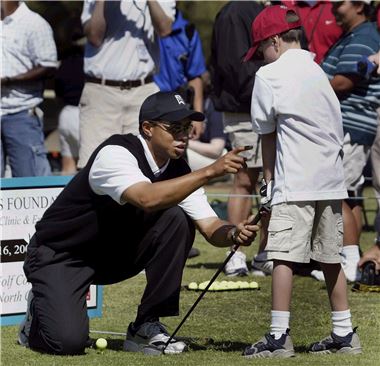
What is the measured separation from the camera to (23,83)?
995 cm

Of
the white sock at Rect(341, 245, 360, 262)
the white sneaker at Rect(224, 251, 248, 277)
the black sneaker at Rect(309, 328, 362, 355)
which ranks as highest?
the black sneaker at Rect(309, 328, 362, 355)

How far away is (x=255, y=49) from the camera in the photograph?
21.8 feet

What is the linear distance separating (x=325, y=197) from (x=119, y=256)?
1273 millimetres

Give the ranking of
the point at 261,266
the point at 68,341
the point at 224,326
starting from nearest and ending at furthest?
the point at 68,341
the point at 224,326
the point at 261,266

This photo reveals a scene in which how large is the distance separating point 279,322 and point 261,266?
2.94 metres

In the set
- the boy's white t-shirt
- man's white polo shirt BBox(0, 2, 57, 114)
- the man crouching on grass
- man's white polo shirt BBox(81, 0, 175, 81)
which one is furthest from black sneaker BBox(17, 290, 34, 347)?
man's white polo shirt BBox(0, 2, 57, 114)

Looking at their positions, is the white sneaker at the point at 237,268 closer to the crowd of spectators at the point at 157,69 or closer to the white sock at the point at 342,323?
the crowd of spectators at the point at 157,69

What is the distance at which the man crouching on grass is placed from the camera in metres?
6.27

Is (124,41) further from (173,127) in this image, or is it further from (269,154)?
(269,154)

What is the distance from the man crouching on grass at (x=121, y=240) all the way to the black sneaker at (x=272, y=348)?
1.69 ft

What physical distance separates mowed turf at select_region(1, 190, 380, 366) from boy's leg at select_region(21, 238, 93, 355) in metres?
0.10

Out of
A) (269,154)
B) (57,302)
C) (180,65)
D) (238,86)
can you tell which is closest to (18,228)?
(57,302)

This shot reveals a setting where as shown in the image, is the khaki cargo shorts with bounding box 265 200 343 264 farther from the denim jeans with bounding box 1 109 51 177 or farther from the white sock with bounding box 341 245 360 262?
the denim jeans with bounding box 1 109 51 177

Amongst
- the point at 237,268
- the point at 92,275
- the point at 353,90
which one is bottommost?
the point at 237,268
